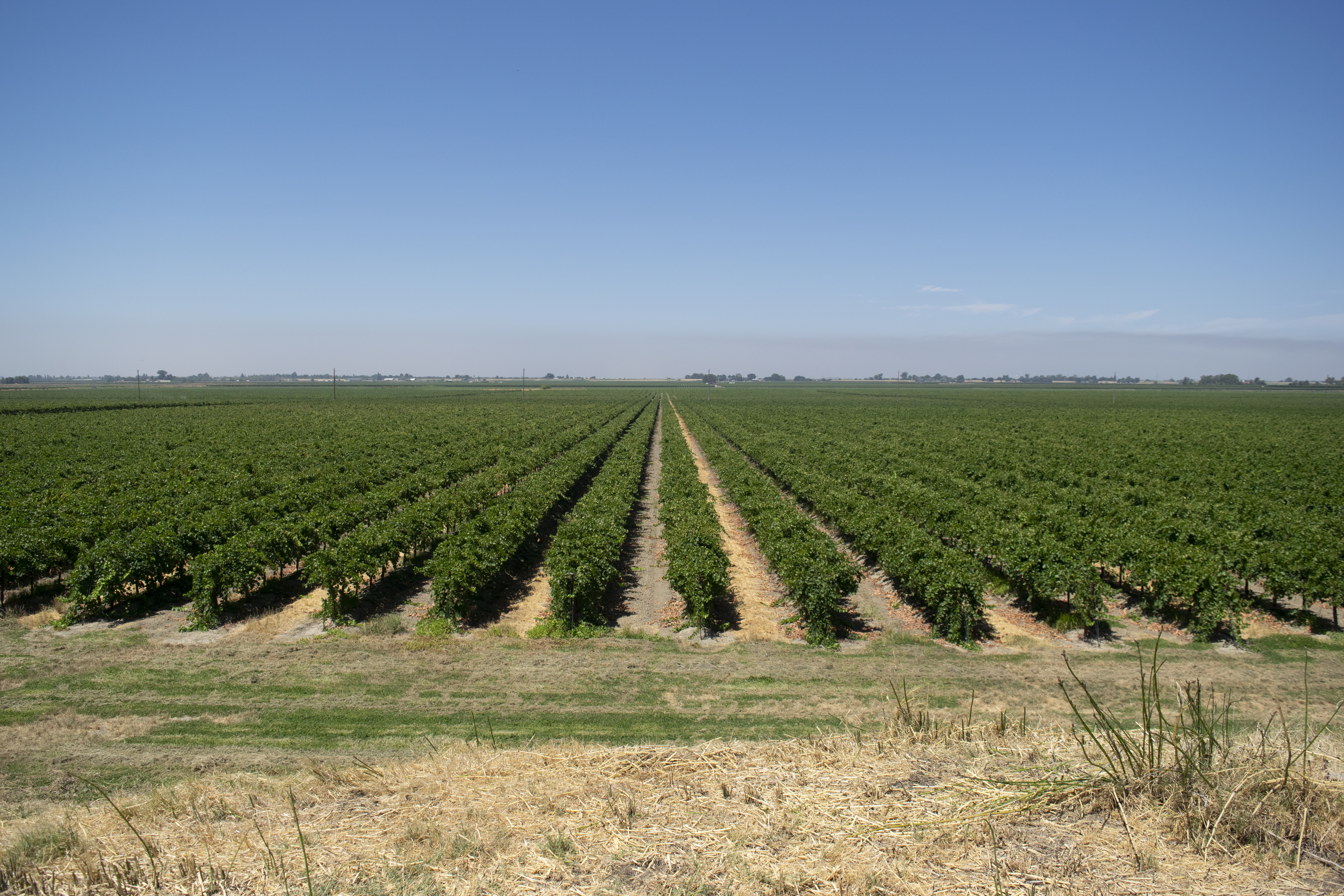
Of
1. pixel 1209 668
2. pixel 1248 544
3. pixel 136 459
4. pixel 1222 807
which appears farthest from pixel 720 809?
pixel 136 459

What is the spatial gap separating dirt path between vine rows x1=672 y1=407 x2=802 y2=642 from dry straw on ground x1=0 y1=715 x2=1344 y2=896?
839 cm

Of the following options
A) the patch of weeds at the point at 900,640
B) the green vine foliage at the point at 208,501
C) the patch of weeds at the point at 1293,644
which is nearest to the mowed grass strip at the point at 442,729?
the patch of weeds at the point at 900,640

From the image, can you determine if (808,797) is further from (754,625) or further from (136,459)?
(136,459)

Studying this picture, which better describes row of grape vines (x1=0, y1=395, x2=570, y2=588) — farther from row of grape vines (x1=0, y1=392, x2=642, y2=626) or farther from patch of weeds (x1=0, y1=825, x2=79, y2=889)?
patch of weeds (x1=0, y1=825, x2=79, y2=889)

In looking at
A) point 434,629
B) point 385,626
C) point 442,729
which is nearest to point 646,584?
point 434,629

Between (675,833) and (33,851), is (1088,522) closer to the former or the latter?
(675,833)

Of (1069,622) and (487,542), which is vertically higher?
(487,542)

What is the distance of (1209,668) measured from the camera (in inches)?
499

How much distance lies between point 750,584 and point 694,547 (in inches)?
113

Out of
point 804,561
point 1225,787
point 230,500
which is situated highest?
point 1225,787

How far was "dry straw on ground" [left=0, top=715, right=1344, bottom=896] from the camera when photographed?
4492mm

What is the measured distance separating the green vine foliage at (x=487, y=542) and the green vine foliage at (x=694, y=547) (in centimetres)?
431

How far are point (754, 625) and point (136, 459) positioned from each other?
35.8 metres

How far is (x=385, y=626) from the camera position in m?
14.5
